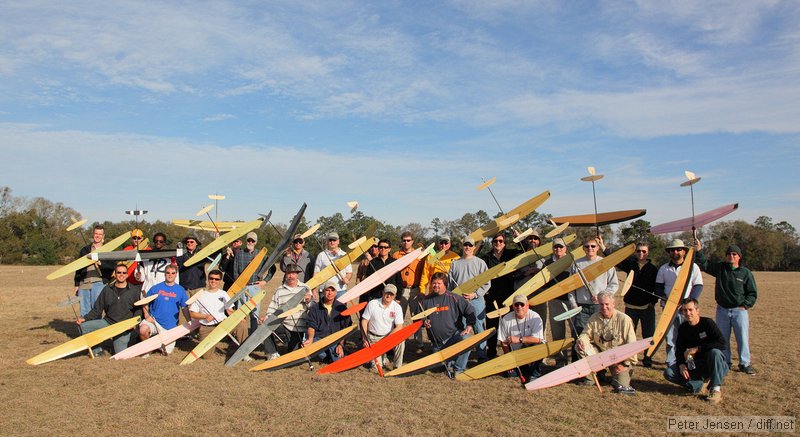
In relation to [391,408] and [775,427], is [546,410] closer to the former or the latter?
[391,408]

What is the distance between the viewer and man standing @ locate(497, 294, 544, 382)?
6648 millimetres

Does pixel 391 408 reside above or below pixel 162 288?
below

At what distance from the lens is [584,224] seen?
8.38 metres

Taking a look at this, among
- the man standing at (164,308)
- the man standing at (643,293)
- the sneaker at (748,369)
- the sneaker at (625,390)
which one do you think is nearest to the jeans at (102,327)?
the man standing at (164,308)

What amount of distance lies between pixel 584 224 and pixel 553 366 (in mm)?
2436

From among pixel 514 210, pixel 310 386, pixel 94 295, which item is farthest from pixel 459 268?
pixel 94 295

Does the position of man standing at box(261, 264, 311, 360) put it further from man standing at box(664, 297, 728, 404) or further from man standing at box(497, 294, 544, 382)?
man standing at box(664, 297, 728, 404)

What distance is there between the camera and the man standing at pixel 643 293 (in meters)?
7.26

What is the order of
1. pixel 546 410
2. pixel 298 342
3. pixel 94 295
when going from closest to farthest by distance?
pixel 546 410 < pixel 298 342 < pixel 94 295

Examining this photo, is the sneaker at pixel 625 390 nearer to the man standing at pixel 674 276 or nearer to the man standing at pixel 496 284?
the man standing at pixel 674 276

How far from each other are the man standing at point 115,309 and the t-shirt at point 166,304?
33 centimetres

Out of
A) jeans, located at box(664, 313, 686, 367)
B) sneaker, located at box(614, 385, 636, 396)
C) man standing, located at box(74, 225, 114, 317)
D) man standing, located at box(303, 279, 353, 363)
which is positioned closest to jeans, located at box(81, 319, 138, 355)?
man standing, located at box(74, 225, 114, 317)

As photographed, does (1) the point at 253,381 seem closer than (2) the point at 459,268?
Yes

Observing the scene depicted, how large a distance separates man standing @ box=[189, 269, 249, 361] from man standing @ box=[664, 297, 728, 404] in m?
6.02
